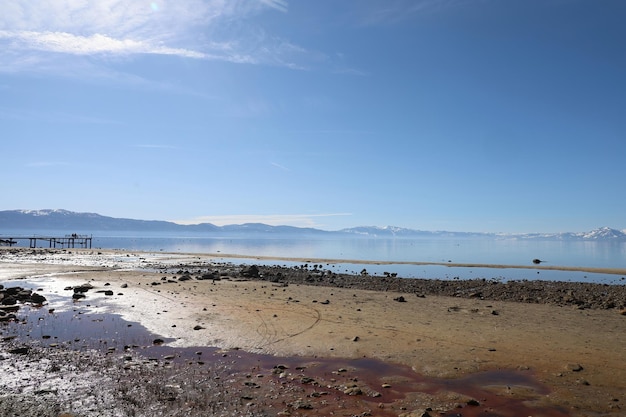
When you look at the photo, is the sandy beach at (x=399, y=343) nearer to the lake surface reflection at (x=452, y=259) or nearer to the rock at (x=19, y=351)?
the rock at (x=19, y=351)

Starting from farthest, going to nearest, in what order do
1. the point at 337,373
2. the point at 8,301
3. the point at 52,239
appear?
1. the point at 52,239
2. the point at 8,301
3. the point at 337,373

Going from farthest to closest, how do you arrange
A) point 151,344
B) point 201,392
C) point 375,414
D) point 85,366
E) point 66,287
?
point 66,287
point 151,344
point 85,366
point 201,392
point 375,414

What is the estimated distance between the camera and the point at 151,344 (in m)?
12.8

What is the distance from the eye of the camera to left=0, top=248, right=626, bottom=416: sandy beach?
877 cm

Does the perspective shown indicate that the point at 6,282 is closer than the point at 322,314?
No

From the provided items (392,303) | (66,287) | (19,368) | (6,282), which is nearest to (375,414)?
(19,368)

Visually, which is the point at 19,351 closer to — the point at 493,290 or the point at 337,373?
the point at 337,373

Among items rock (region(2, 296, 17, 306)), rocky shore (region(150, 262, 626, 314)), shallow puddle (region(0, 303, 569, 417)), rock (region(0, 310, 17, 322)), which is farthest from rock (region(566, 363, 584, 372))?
rock (region(2, 296, 17, 306))

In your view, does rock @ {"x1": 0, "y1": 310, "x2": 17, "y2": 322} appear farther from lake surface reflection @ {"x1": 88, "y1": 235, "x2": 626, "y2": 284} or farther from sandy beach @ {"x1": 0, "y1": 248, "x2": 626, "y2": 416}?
lake surface reflection @ {"x1": 88, "y1": 235, "x2": 626, "y2": 284}

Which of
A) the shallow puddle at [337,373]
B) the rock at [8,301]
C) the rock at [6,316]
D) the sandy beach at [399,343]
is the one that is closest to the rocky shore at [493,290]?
the sandy beach at [399,343]

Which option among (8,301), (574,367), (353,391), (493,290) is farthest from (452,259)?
(353,391)

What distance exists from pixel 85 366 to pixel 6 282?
24.1 m

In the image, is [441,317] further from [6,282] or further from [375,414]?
[6,282]

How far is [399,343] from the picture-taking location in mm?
13523
